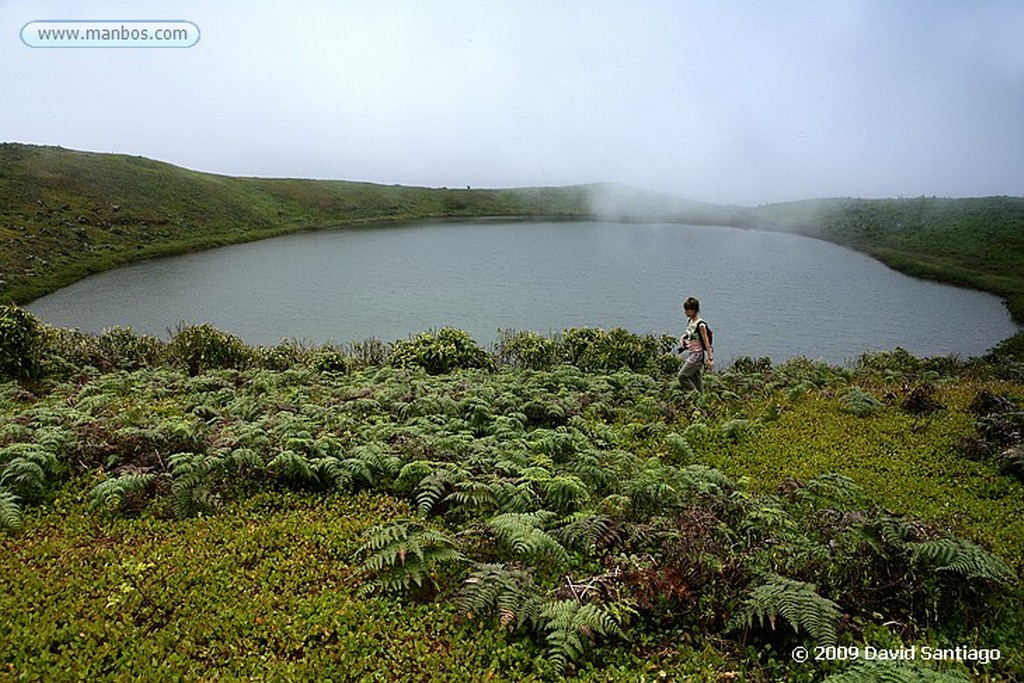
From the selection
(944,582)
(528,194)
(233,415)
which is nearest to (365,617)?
(944,582)

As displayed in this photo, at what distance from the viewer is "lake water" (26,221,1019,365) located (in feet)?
115

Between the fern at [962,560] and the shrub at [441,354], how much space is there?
15747 millimetres

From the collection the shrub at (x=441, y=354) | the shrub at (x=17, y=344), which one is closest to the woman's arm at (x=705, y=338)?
the shrub at (x=441, y=354)

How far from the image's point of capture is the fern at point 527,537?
711 centimetres

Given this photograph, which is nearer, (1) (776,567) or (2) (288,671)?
(2) (288,671)

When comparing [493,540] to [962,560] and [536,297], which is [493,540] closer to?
[962,560]

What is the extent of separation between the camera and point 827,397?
669 inches

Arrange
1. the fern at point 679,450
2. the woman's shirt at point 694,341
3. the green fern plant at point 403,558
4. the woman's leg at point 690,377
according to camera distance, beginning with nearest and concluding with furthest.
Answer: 1. the green fern plant at point 403,558
2. the fern at point 679,450
3. the woman's shirt at point 694,341
4. the woman's leg at point 690,377

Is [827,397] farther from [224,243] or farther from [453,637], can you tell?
[224,243]

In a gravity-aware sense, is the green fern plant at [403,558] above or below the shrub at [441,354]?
above

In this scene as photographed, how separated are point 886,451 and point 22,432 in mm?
16631

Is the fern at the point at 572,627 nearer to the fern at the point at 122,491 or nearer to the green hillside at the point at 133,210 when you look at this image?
the fern at the point at 122,491

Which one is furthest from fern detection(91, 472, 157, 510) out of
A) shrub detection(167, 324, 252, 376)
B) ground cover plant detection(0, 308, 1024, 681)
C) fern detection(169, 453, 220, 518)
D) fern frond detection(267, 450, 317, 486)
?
shrub detection(167, 324, 252, 376)

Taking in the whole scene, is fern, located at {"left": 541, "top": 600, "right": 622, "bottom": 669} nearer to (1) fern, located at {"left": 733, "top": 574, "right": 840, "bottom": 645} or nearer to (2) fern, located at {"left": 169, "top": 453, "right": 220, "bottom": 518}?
(1) fern, located at {"left": 733, "top": 574, "right": 840, "bottom": 645}
